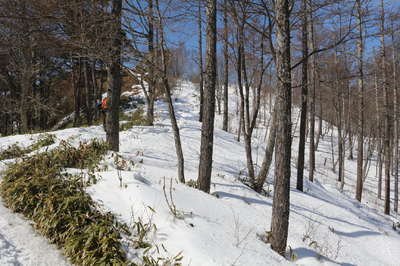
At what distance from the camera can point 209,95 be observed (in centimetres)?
411

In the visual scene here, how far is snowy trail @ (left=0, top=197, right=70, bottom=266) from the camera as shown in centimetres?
216

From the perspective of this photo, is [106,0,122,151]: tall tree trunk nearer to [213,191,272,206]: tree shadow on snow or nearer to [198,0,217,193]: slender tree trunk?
[198,0,217,193]: slender tree trunk

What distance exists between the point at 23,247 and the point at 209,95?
11.1ft

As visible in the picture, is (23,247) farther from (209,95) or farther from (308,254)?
(308,254)

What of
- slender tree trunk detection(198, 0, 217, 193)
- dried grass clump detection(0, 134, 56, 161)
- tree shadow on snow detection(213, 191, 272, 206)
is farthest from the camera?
dried grass clump detection(0, 134, 56, 161)

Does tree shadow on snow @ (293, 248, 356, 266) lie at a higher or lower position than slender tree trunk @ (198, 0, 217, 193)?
lower

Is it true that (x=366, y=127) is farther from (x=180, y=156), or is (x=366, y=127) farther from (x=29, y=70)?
(x=29, y=70)

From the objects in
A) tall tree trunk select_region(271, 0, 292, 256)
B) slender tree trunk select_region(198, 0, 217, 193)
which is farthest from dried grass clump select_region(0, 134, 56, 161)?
tall tree trunk select_region(271, 0, 292, 256)

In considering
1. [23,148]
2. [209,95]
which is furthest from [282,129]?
[23,148]

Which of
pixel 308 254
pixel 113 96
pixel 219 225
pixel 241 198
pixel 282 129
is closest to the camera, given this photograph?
pixel 282 129

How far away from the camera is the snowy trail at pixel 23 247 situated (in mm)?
2160

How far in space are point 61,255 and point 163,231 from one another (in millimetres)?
1112

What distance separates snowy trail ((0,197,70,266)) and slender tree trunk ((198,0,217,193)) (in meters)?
2.57

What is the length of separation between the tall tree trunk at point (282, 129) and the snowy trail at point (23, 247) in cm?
249
